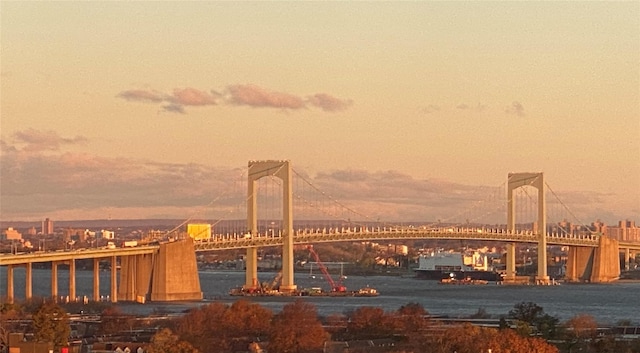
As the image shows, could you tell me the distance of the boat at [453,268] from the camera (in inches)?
4166

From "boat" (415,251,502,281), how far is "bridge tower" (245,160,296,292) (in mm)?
32790

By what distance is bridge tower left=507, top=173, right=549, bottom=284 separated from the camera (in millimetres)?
88000

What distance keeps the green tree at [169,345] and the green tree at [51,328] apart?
1.85 metres

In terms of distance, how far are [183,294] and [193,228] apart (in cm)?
983

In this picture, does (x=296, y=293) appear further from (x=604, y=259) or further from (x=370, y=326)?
(x=370, y=326)

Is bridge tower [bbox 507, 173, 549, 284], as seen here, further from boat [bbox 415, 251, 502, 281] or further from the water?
boat [bbox 415, 251, 502, 281]

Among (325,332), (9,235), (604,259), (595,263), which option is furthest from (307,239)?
(9,235)

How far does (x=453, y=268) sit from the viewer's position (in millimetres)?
109125

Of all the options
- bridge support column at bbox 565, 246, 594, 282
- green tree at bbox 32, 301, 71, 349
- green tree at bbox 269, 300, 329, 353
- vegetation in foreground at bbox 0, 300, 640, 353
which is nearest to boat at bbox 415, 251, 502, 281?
bridge support column at bbox 565, 246, 594, 282

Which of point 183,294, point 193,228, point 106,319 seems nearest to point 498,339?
point 106,319

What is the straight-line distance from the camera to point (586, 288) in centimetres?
8838

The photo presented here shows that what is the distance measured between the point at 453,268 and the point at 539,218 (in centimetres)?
2046

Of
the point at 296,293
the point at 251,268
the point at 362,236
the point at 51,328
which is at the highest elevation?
the point at 362,236

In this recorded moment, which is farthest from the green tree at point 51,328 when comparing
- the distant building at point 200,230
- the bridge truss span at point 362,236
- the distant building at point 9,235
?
the distant building at point 9,235
